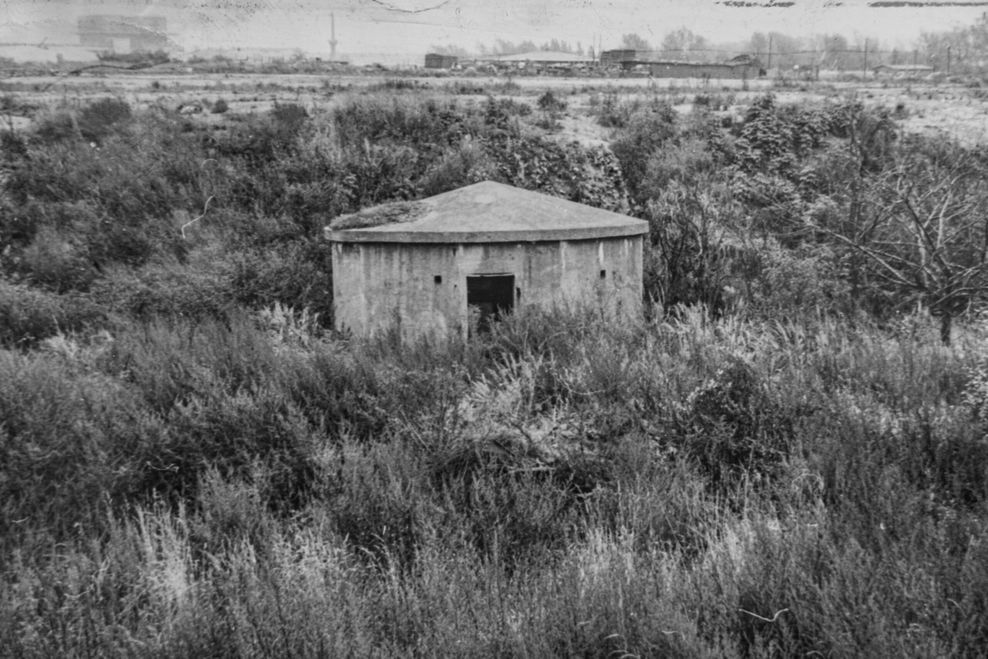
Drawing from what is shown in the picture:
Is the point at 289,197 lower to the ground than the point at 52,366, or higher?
higher

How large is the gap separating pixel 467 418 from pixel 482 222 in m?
4.66

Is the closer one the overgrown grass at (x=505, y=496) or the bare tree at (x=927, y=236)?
the overgrown grass at (x=505, y=496)

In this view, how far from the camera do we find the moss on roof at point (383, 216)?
426 inches

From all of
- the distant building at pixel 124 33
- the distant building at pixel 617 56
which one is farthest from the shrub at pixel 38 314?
the distant building at pixel 617 56

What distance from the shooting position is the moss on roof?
10812 millimetres

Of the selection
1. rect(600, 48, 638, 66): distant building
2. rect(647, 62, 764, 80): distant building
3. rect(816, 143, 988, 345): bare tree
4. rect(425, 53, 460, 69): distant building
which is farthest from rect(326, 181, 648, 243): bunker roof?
rect(600, 48, 638, 66): distant building

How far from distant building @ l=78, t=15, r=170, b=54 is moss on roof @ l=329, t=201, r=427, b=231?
23739 millimetres

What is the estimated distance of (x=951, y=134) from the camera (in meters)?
20.1

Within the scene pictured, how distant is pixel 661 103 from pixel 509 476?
18.7 metres

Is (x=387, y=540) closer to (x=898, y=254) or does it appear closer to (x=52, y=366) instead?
(x=52, y=366)

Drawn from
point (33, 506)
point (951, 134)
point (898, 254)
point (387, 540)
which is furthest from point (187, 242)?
point (951, 134)

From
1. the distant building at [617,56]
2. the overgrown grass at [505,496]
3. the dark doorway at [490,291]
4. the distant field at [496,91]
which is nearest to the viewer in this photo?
the overgrown grass at [505,496]

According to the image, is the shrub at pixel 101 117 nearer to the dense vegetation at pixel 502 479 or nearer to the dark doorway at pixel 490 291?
the dense vegetation at pixel 502 479

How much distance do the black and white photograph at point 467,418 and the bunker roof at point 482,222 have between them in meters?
0.06
